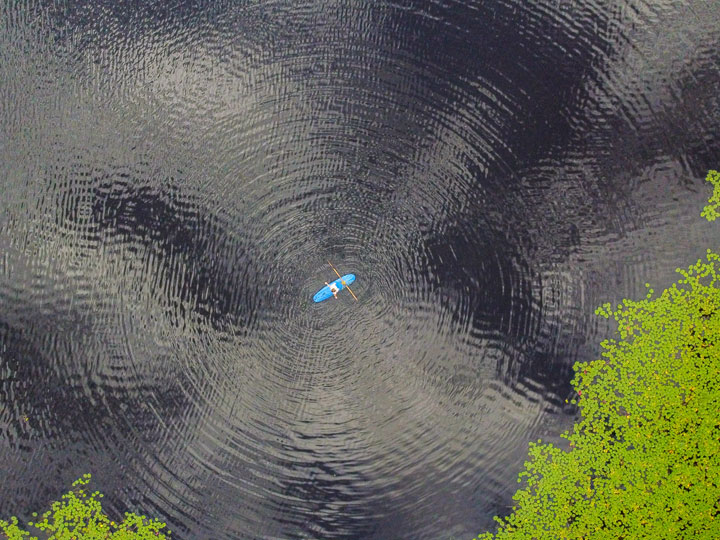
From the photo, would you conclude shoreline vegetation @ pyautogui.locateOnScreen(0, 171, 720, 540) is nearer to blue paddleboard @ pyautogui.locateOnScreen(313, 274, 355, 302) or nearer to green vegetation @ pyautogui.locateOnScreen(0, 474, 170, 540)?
green vegetation @ pyautogui.locateOnScreen(0, 474, 170, 540)

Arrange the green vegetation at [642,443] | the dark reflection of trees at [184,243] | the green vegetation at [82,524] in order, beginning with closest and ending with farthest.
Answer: the green vegetation at [642,443], the green vegetation at [82,524], the dark reflection of trees at [184,243]

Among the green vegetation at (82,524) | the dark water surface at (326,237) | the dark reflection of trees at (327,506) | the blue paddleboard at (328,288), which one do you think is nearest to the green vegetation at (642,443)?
the dark water surface at (326,237)

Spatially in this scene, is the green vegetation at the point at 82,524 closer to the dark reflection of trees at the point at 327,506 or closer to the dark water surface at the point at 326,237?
the dark water surface at the point at 326,237

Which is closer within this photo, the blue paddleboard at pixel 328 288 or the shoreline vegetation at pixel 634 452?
the shoreline vegetation at pixel 634 452

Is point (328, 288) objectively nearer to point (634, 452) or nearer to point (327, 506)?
point (327, 506)

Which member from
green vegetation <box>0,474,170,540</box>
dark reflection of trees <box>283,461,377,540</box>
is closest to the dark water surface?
dark reflection of trees <box>283,461,377,540</box>

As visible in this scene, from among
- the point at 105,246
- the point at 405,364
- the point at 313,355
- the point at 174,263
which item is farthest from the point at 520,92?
the point at 105,246

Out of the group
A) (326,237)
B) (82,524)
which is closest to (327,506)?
(82,524)

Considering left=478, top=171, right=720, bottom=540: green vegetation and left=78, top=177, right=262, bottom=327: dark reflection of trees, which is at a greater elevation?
left=78, top=177, right=262, bottom=327: dark reflection of trees
